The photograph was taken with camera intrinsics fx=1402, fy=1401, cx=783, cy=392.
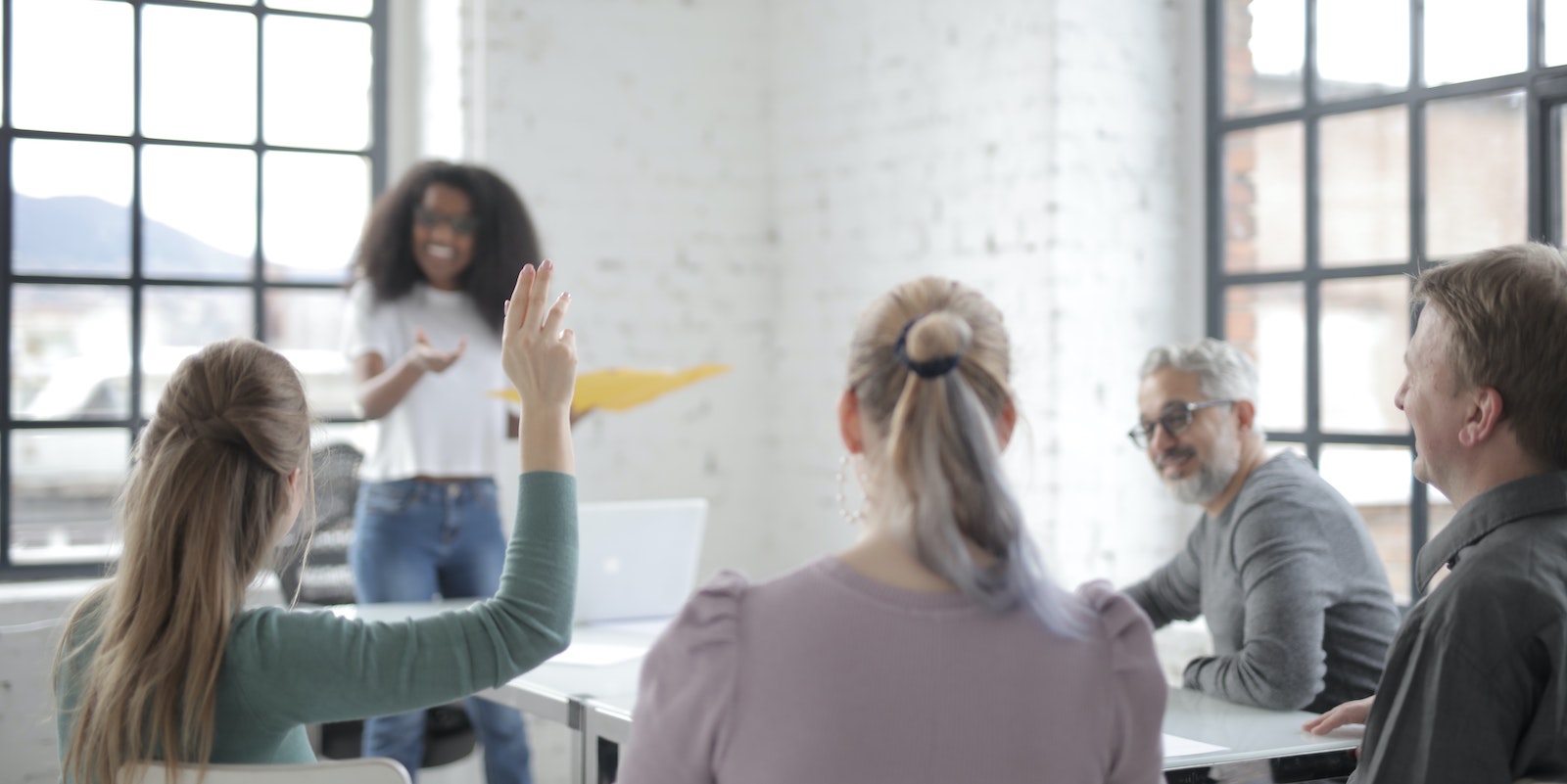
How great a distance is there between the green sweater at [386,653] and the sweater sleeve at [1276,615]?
117 cm

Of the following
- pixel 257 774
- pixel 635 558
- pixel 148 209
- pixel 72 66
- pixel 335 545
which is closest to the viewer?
pixel 257 774

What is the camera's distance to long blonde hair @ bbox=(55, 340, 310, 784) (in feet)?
4.55

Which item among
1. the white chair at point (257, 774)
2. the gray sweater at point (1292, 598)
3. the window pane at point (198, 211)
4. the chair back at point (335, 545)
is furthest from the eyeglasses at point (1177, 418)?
the window pane at point (198, 211)

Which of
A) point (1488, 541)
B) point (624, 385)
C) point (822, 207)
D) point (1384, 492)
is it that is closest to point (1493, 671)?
point (1488, 541)

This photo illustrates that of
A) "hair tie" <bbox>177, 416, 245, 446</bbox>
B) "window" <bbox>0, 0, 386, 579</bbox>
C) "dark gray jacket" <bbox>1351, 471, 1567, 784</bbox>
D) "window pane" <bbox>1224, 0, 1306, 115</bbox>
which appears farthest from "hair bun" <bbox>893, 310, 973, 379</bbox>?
"window" <bbox>0, 0, 386, 579</bbox>

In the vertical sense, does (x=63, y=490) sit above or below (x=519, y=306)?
below

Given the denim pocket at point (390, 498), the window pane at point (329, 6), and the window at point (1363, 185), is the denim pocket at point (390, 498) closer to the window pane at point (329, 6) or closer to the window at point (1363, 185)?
the window pane at point (329, 6)

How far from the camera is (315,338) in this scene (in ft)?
14.4

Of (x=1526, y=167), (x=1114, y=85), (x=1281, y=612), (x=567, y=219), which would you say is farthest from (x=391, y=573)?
(x=1526, y=167)

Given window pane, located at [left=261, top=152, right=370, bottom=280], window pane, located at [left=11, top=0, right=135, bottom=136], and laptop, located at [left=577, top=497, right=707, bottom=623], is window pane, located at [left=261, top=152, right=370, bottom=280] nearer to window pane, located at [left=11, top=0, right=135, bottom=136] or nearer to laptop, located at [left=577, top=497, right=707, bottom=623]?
window pane, located at [left=11, top=0, right=135, bottom=136]

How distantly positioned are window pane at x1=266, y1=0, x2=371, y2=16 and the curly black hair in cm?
126

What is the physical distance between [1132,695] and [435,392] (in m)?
2.35

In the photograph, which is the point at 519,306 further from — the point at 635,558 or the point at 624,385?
the point at 635,558

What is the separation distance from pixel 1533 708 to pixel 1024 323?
2.47 m
